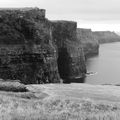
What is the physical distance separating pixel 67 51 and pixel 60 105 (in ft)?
280

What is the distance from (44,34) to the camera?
284 feet

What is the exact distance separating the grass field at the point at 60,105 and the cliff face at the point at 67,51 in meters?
71.1

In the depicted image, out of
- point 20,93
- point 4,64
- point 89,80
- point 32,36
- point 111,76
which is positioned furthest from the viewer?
point 111,76

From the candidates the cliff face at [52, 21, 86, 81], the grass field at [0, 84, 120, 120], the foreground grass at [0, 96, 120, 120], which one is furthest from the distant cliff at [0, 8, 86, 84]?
the foreground grass at [0, 96, 120, 120]

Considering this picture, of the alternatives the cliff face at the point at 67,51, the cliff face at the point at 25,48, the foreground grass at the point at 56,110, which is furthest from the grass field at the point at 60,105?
the cliff face at the point at 67,51

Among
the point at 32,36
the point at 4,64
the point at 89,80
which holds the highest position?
the point at 32,36

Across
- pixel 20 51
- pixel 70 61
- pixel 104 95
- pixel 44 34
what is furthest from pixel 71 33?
pixel 104 95

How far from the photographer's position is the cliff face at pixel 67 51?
110 meters

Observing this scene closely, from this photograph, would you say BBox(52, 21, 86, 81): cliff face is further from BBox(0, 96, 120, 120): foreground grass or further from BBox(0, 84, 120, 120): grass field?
BBox(0, 96, 120, 120): foreground grass

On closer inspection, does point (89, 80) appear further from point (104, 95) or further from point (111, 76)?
point (104, 95)

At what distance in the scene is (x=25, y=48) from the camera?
8181 centimetres

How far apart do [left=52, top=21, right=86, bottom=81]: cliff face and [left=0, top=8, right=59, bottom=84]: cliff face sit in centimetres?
2298

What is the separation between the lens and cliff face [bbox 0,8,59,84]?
7925cm

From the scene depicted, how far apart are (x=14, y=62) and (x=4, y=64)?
2.50m
